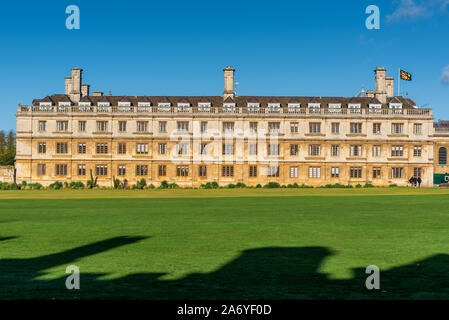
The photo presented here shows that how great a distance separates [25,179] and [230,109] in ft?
96.0

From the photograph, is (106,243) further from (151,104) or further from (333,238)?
(151,104)

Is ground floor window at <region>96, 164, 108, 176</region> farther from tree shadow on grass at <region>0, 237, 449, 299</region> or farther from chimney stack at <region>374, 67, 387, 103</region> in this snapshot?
tree shadow on grass at <region>0, 237, 449, 299</region>

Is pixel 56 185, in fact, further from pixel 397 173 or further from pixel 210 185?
pixel 397 173

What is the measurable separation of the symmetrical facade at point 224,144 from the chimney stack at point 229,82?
3.44m

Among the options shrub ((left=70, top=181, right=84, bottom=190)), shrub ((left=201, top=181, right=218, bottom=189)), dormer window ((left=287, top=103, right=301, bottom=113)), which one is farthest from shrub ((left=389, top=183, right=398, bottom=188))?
shrub ((left=70, top=181, right=84, bottom=190))

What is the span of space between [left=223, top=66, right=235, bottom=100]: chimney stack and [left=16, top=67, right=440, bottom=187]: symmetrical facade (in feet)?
11.3

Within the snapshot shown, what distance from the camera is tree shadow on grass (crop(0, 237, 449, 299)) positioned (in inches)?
295

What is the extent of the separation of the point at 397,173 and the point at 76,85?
46037mm

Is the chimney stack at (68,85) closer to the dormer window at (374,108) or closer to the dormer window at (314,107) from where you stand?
the dormer window at (314,107)

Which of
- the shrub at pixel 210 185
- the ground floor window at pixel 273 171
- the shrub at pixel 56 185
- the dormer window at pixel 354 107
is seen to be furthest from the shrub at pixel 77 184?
the dormer window at pixel 354 107

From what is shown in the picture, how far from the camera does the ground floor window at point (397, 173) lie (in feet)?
232

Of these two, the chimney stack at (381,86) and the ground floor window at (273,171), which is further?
the chimney stack at (381,86)

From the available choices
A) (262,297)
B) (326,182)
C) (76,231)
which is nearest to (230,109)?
(326,182)

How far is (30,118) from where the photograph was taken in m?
70.2
